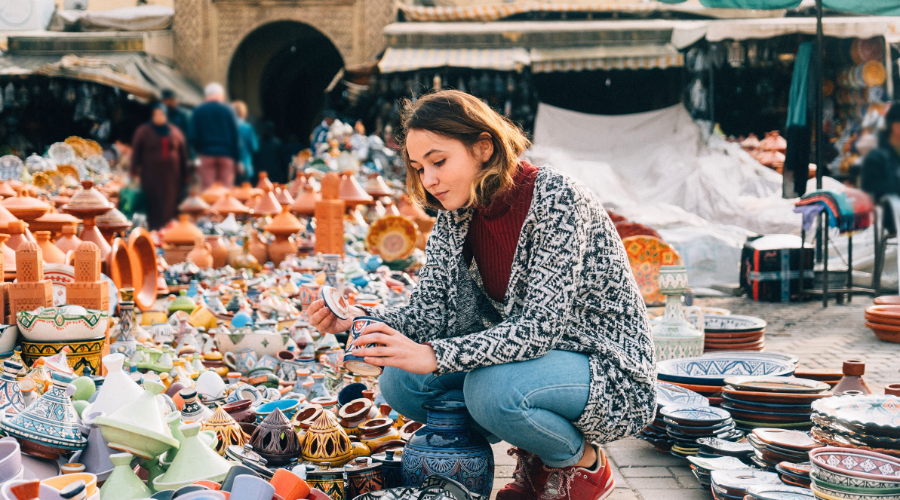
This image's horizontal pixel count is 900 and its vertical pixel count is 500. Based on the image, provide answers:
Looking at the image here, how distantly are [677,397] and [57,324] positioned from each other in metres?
2.10

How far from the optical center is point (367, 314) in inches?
79.9

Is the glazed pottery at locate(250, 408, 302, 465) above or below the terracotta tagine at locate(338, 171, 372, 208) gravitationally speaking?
below

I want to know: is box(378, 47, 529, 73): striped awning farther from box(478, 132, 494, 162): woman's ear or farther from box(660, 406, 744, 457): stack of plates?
box(478, 132, 494, 162): woman's ear

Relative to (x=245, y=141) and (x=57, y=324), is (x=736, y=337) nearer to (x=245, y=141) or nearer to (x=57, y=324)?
(x=57, y=324)

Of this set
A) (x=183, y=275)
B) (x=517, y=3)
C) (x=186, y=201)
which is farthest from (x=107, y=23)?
(x=183, y=275)

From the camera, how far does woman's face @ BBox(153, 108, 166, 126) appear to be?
571cm

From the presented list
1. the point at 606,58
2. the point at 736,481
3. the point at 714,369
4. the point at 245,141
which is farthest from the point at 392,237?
the point at 606,58

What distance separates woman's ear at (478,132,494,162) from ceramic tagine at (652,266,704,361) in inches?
63.4

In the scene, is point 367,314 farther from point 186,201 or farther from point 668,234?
point 668,234

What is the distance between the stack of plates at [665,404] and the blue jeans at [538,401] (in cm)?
83

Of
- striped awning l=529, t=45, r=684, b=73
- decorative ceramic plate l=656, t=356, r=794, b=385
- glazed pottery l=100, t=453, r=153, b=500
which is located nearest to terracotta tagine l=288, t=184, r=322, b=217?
decorative ceramic plate l=656, t=356, r=794, b=385

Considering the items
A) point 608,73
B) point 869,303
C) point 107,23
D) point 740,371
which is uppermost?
point 107,23

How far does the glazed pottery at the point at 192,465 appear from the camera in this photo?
171 cm

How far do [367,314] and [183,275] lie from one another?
3700 millimetres
